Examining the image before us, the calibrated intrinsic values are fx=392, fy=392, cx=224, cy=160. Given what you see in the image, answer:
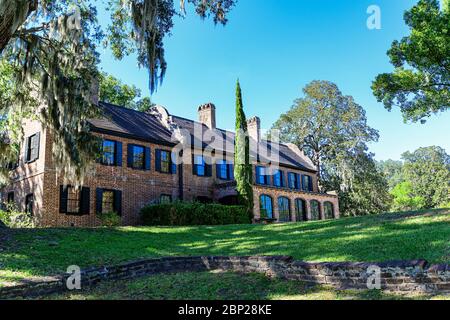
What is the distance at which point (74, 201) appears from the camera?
56.9 ft

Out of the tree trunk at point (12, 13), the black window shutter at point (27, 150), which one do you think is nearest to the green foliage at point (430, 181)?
the black window shutter at point (27, 150)

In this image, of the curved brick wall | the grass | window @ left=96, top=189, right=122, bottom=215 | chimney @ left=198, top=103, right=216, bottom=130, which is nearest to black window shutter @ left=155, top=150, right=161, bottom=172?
window @ left=96, top=189, right=122, bottom=215

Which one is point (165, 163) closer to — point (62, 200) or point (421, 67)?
point (62, 200)

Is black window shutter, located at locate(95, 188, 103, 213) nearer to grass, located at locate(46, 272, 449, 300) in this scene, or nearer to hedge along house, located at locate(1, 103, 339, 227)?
hedge along house, located at locate(1, 103, 339, 227)

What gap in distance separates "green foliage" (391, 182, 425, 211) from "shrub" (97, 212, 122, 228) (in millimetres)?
39604

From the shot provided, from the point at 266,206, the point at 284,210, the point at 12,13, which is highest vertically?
the point at 12,13

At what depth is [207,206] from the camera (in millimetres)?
19031

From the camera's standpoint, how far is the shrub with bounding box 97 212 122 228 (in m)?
17.4

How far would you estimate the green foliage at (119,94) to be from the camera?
31.9 m

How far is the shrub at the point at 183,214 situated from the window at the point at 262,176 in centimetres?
737

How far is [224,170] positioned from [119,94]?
45.9 feet

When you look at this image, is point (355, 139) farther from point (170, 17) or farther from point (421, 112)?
point (170, 17)

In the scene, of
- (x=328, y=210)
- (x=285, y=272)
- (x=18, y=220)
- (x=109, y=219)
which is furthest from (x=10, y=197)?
(x=328, y=210)

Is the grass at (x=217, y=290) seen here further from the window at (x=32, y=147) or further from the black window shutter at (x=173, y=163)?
the black window shutter at (x=173, y=163)
